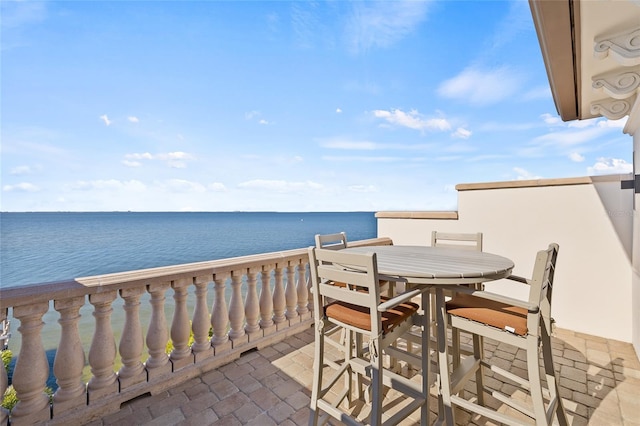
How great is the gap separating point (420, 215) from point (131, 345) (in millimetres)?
4112

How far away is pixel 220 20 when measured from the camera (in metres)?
4.69

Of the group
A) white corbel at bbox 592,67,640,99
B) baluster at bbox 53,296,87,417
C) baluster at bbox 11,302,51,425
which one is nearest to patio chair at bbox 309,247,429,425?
baluster at bbox 53,296,87,417

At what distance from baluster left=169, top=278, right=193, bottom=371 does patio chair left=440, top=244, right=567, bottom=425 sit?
198 cm

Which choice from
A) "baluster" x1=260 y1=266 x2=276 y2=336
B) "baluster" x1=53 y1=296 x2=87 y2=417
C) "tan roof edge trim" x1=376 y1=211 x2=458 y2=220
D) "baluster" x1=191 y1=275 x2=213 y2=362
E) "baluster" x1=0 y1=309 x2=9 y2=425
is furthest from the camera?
"tan roof edge trim" x1=376 y1=211 x2=458 y2=220

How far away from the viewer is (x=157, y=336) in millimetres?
2098

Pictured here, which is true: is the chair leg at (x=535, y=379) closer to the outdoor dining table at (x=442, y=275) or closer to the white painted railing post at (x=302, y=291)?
the outdoor dining table at (x=442, y=275)

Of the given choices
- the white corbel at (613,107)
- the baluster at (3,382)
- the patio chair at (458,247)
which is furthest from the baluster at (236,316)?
the white corbel at (613,107)

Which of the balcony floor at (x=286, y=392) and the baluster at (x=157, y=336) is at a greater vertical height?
the baluster at (x=157, y=336)

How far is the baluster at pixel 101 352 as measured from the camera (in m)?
1.81

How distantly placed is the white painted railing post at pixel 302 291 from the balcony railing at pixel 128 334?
0.28 meters

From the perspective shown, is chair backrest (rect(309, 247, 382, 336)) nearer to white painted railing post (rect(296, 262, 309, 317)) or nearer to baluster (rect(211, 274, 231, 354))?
baluster (rect(211, 274, 231, 354))

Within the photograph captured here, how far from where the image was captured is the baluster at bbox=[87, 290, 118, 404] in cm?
181

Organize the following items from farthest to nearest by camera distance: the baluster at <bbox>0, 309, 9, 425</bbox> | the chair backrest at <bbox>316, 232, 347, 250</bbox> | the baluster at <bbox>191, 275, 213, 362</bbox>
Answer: the chair backrest at <bbox>316, 232, 347, 250</bbox>, the baluster at <bbox>191, 275, 213, 362</bbox>, the baluster at <bbox>0, 309, 9, 425</bbox>

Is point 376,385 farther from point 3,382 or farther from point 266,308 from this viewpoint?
point 3,382
